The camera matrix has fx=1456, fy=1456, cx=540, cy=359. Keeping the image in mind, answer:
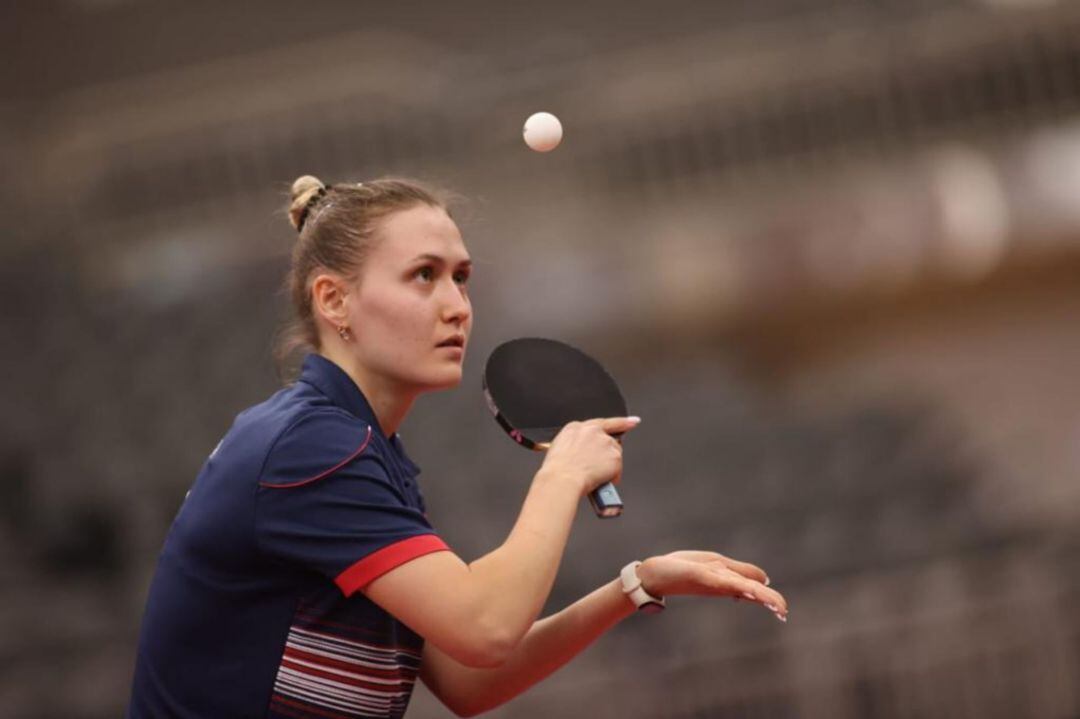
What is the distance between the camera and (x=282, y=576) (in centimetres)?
197

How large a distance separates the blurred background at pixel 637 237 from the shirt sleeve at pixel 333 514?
498cm

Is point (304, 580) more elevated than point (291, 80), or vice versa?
point (291, 80)

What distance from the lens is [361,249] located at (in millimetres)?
2141

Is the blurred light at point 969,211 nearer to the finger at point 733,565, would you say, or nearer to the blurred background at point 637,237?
the blurred background at point 637,237

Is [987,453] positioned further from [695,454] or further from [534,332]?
[534,332]

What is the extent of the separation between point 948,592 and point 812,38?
5310 millimetres

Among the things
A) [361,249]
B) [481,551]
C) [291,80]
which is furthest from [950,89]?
[361,249]

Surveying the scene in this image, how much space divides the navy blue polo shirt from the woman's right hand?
0.63 feet

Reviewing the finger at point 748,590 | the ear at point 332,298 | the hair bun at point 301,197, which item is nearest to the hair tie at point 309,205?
the hair bun at point 301,197

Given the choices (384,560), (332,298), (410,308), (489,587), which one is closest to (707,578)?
(489,587)

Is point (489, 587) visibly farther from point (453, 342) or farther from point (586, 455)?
point (453, 342)

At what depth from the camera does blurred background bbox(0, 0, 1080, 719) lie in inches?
305

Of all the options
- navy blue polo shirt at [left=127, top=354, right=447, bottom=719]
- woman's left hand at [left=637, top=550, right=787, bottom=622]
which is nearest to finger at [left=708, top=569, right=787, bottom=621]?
woman's left hand at [left=637, top=550, right=787, bottom=622]

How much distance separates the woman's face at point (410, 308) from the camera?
2094 millimetres
